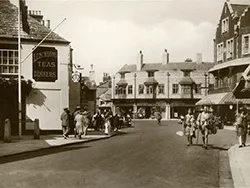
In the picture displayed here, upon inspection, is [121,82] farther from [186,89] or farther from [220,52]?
[220,52]

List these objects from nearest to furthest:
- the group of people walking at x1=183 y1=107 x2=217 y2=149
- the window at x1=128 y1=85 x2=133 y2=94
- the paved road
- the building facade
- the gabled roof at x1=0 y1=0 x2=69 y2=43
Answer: the paved road
the group of people walking at x1=183 y1=107 x2=217 y2=149
the building facade
the gabled roof at x1=0 y1=0 x2=69 y2=43
the window at x1=128 y1=85 x2=133 y2=94

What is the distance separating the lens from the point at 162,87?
65750 millimetres

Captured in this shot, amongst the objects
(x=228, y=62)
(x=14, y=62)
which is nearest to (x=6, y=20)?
(x=14, y=62)

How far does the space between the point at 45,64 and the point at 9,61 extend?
1.78 metres

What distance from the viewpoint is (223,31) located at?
3759cm

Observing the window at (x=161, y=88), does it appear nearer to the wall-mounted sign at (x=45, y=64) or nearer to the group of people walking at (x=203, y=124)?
the wall-mounted sign at (x=45, y=64)

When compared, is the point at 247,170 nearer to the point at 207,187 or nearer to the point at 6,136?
the point at 207,187

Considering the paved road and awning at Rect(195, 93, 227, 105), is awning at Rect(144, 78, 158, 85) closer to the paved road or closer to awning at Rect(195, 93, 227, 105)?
awning at Rect(195, 93, 227, 105)

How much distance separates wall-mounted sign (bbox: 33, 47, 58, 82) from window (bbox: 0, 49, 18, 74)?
93 cm

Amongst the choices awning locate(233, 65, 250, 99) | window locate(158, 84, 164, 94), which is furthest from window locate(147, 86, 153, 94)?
awning locate(233, 65, 250, 99)

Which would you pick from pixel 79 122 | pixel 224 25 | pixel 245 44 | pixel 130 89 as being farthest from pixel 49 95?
pixel 130 89

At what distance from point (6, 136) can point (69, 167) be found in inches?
308

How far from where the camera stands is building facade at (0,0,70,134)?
2092 cm

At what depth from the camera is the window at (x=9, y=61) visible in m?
20.8
